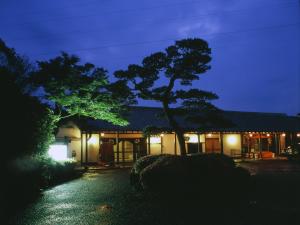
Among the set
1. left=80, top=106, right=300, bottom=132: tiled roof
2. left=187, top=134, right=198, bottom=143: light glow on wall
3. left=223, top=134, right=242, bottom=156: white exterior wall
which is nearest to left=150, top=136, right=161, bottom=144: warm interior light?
left=80, top=106, right=300, bottom=132: tiled roof

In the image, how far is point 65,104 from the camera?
19297 mm

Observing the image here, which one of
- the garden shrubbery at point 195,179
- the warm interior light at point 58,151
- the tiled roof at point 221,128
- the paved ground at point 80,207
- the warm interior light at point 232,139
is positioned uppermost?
the tiled roof at point 221,128

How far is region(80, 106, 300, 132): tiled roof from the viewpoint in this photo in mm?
25458

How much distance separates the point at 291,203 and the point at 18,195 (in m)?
8.99

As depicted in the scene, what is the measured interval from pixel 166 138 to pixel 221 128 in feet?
16.2

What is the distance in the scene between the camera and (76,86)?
19016 millimetres

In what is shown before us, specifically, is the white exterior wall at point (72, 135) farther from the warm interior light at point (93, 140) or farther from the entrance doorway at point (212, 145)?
the entrance doorway at point (212, 145)

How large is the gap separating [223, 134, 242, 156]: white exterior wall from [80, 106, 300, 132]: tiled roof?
1.11 metres

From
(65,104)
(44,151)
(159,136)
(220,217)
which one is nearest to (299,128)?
(159,136)

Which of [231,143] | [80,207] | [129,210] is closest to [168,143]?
[231,143]

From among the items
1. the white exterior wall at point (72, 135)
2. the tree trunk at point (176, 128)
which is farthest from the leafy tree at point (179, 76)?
the white exterior wall at point (72, 135)

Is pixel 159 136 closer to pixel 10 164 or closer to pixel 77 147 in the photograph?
pixel 77 147

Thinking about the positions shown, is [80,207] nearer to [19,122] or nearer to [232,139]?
[19,122]

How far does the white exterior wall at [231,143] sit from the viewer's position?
30531mm
